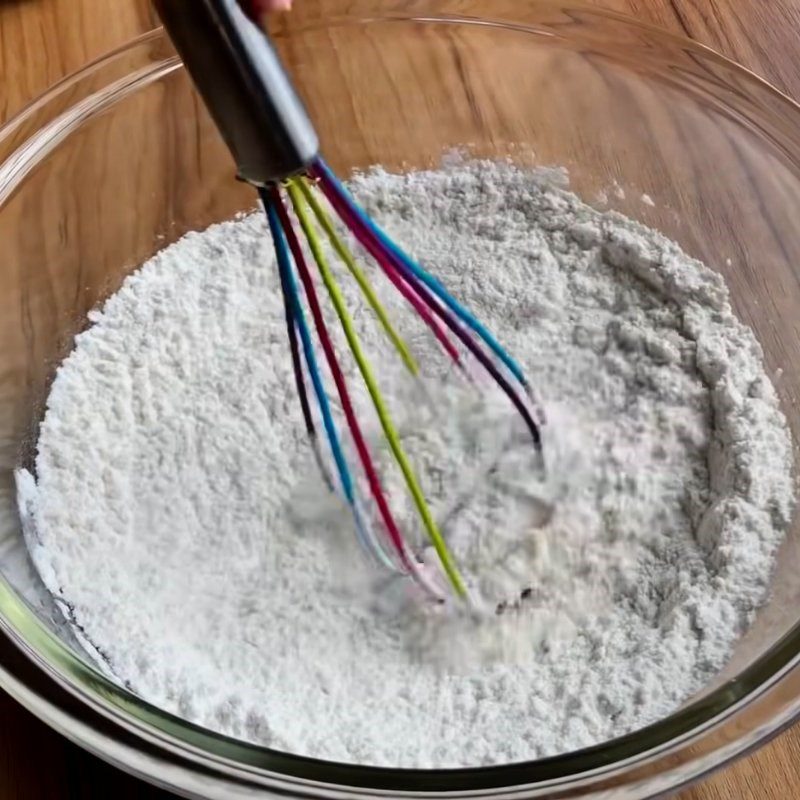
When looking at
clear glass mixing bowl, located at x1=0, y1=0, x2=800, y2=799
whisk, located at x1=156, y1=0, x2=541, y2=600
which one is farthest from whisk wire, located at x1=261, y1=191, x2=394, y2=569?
clear glass mixing bowl, located at x1=0, y1=0, x2=800, y2=799


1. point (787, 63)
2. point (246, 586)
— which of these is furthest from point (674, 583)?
point (787, 63)

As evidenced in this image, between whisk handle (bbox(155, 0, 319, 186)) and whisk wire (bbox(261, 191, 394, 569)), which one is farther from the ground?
whisk handle (bbox(155, 0, 319, 186))

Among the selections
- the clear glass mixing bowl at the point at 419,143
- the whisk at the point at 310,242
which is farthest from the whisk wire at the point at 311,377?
the clear glass mixing bowl at the point at 419,143

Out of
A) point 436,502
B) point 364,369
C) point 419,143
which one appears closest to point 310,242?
point 364,369

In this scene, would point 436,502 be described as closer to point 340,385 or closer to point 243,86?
point 340,385

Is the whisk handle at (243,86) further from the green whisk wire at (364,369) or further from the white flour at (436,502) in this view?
the white flour at (436,502)

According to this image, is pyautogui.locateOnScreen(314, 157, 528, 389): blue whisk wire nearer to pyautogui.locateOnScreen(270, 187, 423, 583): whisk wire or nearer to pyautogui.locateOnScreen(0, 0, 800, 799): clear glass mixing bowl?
pyautogui.locateOnScreen(270, 187, 423, 583): whisk wire

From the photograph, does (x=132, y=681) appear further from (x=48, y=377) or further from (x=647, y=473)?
(x=647, y=473)
